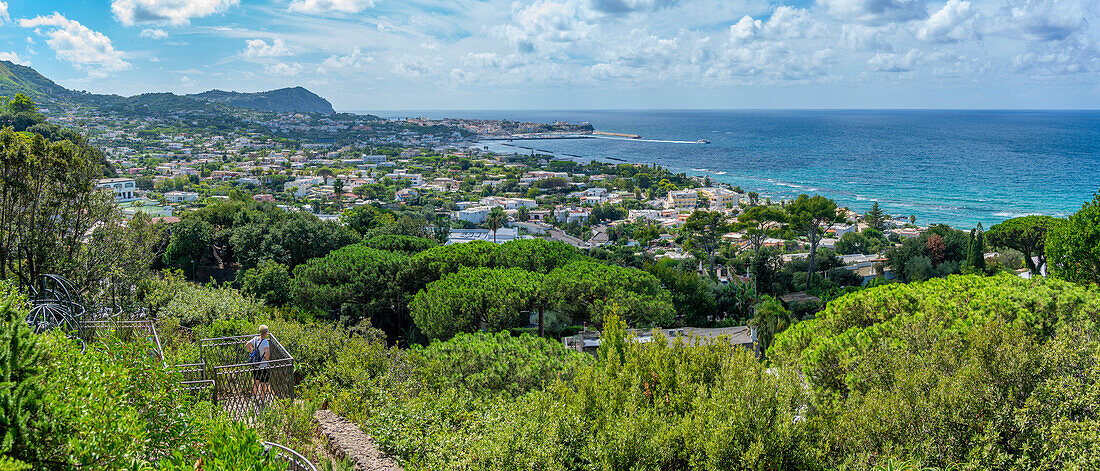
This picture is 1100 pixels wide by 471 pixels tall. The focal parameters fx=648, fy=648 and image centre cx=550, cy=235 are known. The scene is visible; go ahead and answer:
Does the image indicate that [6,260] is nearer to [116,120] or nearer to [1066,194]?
[1066,194]

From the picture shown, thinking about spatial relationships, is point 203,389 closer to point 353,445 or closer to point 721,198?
point 353,445

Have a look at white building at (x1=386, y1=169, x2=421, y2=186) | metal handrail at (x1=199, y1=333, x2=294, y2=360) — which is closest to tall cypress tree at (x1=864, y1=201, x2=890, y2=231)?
metal handrail at (x1=199, y1=333, x2=294, y2=360)

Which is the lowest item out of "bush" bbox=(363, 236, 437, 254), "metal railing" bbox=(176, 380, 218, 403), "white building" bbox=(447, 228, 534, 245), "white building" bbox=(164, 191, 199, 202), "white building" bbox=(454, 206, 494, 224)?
"white building" bbox=(454, 206, 494, 224)

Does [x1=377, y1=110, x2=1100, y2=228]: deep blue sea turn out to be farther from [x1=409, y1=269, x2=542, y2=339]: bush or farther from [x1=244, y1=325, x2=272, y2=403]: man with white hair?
[x1=244, y1=325, x2=272, y2=403]: man with white hair

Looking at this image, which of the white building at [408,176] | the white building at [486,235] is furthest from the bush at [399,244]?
the white building at [408,176]

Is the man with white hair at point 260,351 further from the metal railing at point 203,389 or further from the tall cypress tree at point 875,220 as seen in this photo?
the tall cypress tree at point 875,220

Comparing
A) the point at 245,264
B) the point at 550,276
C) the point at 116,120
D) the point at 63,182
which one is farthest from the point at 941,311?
the point at 116,120

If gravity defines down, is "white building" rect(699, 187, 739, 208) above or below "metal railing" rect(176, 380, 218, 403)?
below
